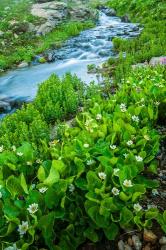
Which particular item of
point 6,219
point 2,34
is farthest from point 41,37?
point 6,219

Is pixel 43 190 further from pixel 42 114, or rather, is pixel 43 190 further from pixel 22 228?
pixel 42 114

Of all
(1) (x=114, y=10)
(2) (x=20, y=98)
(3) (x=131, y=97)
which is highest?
(3) (x=131, y=97)

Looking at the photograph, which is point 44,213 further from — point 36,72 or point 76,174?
point 36,72

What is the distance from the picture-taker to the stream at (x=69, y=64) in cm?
1193

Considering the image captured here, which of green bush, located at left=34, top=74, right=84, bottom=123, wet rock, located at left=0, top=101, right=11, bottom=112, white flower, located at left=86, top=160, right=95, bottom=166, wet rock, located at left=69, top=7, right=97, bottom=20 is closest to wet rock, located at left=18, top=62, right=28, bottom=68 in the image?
wet rock, located at left=0, top=101, right=11, bottom=112

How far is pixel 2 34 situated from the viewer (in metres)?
19.2

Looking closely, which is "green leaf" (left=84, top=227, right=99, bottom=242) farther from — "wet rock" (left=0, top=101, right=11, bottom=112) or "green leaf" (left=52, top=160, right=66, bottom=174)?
"wet rock" (left=0, top=101, right=11, bottom=112)

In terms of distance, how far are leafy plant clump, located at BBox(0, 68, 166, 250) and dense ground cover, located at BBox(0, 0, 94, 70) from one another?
11568mm

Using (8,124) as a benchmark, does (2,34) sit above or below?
below

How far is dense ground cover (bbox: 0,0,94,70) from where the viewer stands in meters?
16.7

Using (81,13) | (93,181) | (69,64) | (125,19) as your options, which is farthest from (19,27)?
(93,181)

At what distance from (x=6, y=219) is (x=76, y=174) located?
100cm

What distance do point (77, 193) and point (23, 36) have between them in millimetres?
16373

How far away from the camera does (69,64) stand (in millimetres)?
15414
